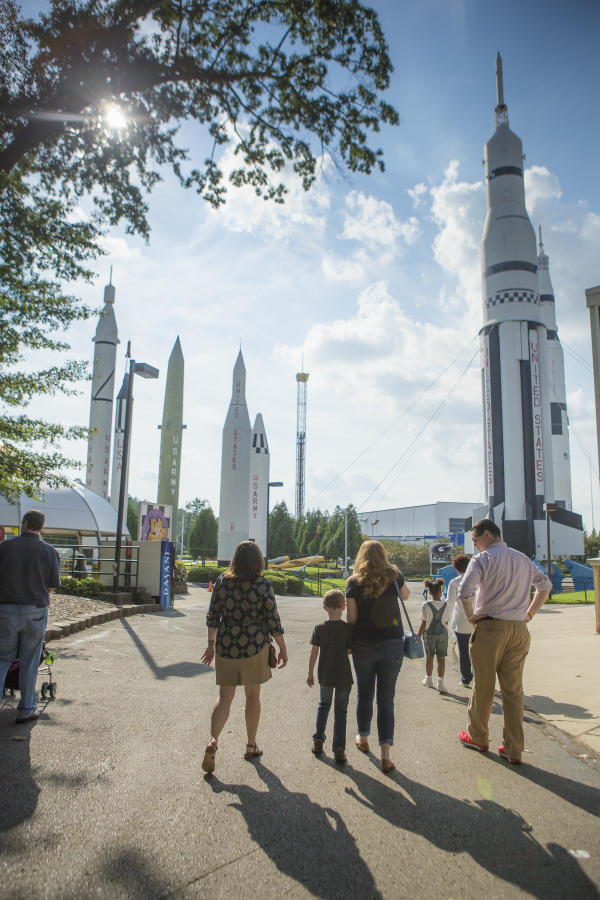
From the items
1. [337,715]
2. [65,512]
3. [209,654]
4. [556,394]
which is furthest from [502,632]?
[556,394]

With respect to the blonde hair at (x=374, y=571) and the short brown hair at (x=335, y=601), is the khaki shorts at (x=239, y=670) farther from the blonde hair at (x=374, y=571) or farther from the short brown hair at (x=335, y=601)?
the blonde hair at (x=374, y=571)

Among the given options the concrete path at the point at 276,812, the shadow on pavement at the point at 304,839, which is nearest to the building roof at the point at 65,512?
the concrete path at the point at 276,812

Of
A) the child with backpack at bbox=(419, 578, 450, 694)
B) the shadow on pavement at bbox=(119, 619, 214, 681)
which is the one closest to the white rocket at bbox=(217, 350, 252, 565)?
the shadow on pavement at bbox=(119, 619, 214, 681)

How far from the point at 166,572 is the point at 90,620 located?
489 centimetres

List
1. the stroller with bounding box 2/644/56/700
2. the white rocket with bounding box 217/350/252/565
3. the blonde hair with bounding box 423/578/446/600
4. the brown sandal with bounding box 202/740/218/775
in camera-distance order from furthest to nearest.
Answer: the white rocket with bounding box 217/350/252/565
the blonde hair with bounding box 423/578/446/600
the stroller with bounding box 2/644/56/700
the brown sandal with bounding box 202/740/218/775

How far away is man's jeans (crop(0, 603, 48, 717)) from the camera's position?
5043 mm

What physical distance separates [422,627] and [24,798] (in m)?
4.53

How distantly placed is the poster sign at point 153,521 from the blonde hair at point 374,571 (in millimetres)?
20254

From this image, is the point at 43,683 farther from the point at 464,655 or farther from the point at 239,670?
the point at 464,655

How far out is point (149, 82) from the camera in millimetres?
7785

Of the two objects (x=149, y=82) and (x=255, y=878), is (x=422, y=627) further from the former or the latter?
(x=149, y=82)

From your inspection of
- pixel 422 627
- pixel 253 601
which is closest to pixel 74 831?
pixel 253 601

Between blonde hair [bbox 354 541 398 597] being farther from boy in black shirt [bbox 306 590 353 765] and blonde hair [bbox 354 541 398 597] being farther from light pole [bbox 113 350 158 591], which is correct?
light pole [bbox 113 350 158 591]

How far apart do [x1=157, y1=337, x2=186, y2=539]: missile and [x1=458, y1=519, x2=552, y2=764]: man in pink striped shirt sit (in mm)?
34090
